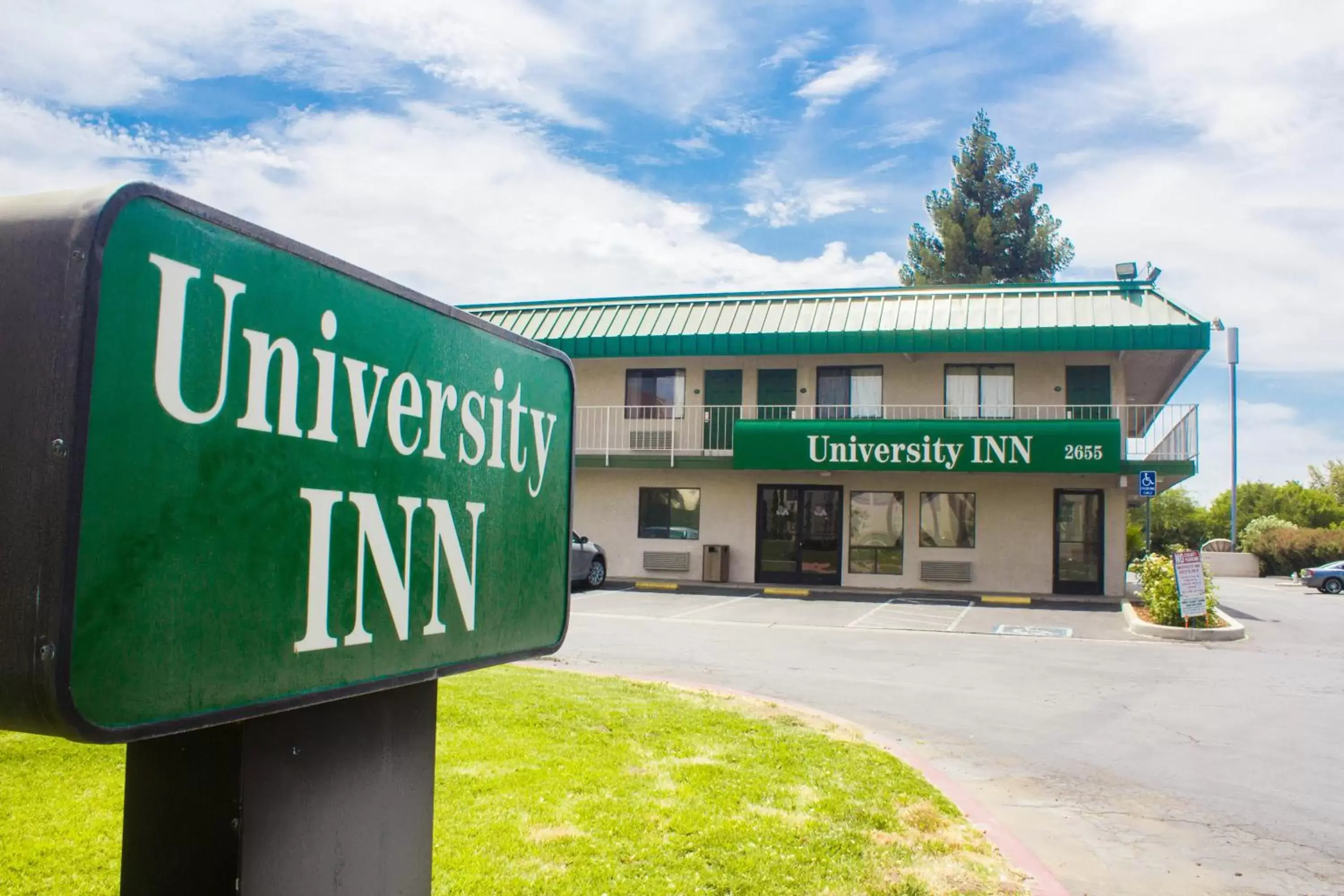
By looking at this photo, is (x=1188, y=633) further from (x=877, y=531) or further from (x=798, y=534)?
(x=798, y=534)

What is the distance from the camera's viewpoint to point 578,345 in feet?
87.2

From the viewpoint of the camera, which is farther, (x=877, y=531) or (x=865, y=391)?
(x=865, y=391)

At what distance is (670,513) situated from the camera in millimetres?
26547

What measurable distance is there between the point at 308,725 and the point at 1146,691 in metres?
11.1

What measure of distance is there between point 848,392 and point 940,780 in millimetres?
19262

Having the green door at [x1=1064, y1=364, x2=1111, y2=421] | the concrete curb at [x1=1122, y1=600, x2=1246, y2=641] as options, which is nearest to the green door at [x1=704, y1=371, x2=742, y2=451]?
the green door at [x1=1064, y1=364, x2=1111, y2=421]

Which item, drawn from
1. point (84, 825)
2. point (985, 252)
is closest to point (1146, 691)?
point (84, 825)

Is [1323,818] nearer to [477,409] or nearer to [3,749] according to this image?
[477,409]

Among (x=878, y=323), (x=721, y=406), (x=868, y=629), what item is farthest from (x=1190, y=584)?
(x=721, y=406)

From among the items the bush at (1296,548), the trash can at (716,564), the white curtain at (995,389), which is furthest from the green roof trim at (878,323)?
the bush at (1296,548)

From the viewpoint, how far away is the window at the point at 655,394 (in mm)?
26906

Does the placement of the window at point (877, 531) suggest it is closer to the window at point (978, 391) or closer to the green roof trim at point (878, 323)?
the window at point (978, 391)

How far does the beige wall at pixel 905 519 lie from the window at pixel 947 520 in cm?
12

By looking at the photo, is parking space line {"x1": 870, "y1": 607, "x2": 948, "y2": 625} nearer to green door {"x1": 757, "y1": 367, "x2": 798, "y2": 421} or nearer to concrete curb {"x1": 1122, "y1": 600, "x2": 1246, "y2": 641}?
concrete curb {"x1": 1122, "y1": 600, "x2": 1246, "y2": 641}
